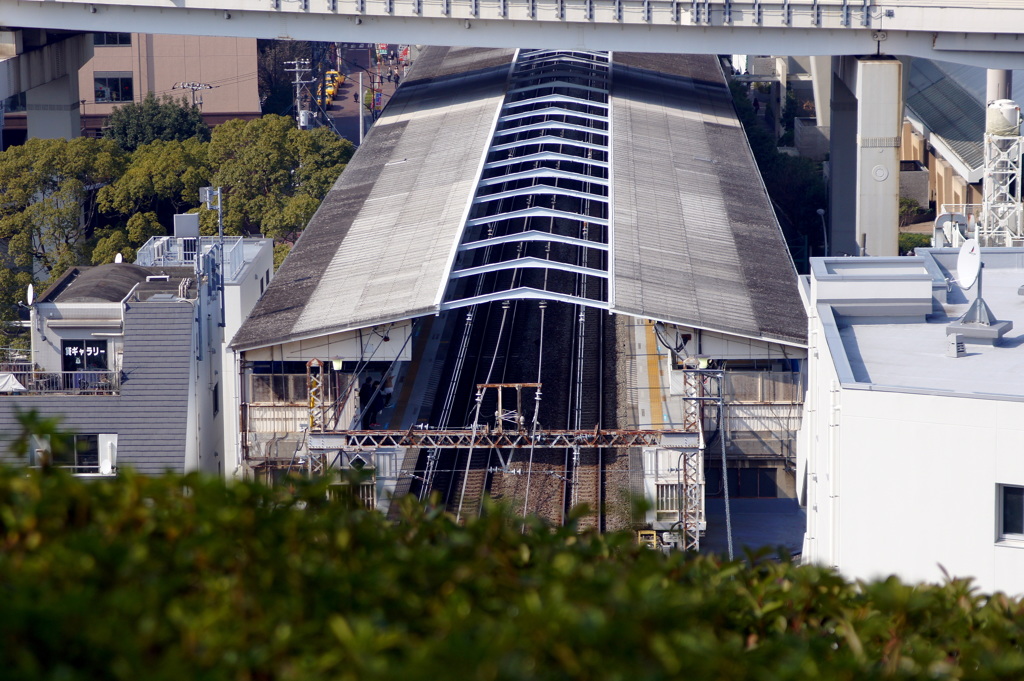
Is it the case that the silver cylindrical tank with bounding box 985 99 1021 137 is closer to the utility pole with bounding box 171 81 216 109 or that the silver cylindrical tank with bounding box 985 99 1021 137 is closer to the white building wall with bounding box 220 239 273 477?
the white building wall with bounding box 220 239 273 477

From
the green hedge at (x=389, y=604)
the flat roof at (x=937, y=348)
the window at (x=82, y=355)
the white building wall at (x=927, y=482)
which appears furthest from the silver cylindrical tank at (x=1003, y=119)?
the green hedge at (x=389, y=604)

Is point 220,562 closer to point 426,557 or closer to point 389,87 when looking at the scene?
point 426,557

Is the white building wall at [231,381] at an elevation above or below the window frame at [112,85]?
below

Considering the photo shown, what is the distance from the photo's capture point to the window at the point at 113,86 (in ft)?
250

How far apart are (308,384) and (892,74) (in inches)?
963

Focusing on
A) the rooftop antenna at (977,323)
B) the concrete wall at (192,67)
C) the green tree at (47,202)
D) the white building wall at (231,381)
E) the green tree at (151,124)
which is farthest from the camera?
the concrete wall at (192,67)

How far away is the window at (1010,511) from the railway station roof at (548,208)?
1204cm

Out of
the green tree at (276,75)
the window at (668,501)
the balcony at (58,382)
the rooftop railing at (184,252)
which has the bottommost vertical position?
the window at (668,501)

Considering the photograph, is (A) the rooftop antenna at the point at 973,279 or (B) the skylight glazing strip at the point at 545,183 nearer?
(A) the rooftop antenna at the point at 973,279

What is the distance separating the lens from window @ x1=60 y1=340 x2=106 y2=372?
33156 mm

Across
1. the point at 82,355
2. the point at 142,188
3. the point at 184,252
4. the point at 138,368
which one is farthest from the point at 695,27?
the point at 138,368

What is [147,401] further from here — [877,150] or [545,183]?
[877,150]

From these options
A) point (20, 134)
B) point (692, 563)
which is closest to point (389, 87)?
point (20, 134)

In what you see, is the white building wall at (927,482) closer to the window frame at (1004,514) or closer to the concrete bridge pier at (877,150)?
the window frame at (1004,514)
